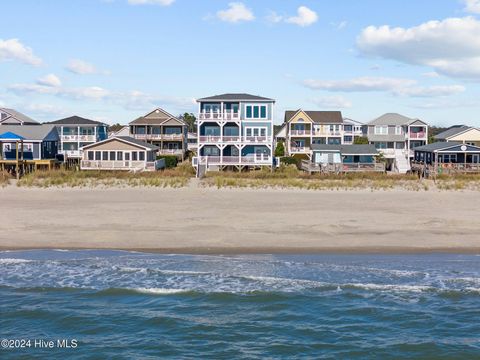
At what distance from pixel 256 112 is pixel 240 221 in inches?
1159

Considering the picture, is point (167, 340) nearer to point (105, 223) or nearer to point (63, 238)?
point (63, 238)

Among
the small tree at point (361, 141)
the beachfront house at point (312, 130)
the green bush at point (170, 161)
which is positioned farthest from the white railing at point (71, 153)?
the small tree at point (361, 141)

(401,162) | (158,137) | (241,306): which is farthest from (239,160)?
(241,306)

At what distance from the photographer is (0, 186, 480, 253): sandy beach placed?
22688 millimetres

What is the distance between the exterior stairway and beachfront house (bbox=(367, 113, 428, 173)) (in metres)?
0.48

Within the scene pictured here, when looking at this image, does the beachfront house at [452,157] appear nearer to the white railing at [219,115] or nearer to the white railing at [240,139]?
the white railing at [240,139]

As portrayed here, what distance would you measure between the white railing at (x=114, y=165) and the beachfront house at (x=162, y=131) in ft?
46.6

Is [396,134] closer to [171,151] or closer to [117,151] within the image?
[171,151]

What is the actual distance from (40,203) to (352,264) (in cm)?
1757

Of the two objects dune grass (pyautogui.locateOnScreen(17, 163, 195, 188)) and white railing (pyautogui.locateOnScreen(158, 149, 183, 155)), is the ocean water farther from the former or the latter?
white railing (pyautogui.locateOnScreen(158, 149, 183, 155))

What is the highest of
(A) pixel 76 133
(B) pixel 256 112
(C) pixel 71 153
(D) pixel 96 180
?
(B) pixel 256 112

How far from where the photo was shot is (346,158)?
186 ft

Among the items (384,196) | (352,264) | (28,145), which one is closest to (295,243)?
(352,264)

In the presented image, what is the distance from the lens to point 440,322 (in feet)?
Answer: 49.0
